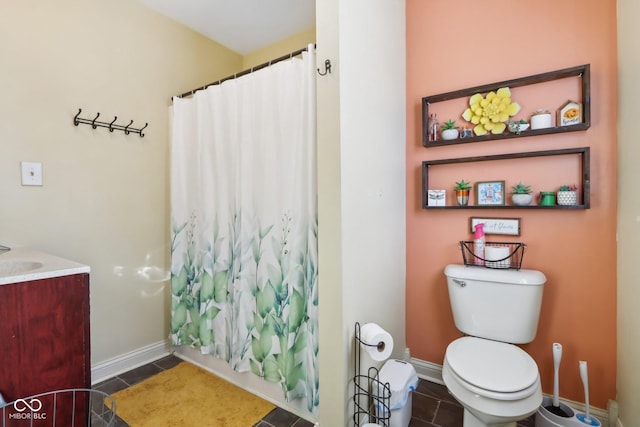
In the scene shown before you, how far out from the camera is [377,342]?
4.19 feet

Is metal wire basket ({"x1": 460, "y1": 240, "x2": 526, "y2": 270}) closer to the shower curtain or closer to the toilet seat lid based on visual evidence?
the toilet seat lid

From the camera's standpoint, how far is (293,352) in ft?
5.07

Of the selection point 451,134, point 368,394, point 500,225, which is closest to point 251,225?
point 368,394

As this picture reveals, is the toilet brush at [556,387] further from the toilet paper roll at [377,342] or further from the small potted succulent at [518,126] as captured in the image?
the small potted succulent at [518,126]

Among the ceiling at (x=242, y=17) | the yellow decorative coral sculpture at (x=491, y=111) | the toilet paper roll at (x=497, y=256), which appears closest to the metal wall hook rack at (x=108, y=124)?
the ceiling at (x=242, y=17)

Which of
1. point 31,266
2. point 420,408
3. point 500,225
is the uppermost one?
point 500,225

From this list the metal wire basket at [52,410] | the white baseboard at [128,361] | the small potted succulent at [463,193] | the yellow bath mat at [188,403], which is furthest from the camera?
the white baseboard at [128,361]

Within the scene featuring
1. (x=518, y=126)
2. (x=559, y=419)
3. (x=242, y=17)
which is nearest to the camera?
(x=559, y=419)

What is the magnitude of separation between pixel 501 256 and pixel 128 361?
8.10ft

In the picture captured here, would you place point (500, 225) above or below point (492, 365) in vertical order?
above

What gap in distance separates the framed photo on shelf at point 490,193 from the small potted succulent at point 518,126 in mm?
287

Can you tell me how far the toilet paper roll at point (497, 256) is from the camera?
160 centimetres

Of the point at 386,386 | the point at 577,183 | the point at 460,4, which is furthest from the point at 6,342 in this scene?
the point at 460,4

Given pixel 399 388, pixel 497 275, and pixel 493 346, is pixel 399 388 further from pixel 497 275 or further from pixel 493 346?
pixel 497 275
